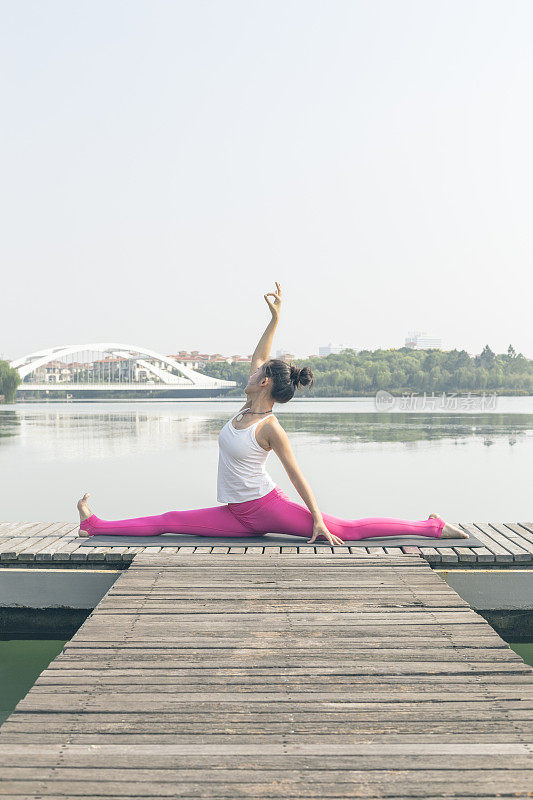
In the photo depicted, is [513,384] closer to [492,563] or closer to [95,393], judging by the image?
[95,393]

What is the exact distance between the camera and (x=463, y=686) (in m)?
2.52

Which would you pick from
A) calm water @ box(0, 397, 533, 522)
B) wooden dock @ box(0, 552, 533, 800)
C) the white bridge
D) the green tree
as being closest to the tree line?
the white bridge

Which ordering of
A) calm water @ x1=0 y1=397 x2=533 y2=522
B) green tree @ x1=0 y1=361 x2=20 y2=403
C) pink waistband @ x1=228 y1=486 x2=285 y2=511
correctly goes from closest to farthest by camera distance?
pink waistband @ x1=228 y1=486 x2=285 y2=511 → calm water @ x1=0 y1=397 x2=533 y2=522 → green tree @ x1=0 y1=361 x2=20 y2=403

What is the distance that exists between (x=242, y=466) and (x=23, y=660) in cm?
199

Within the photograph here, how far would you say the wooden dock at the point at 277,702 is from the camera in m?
1.95

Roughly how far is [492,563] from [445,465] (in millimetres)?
11840

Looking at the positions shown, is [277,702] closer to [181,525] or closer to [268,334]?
[181,525]

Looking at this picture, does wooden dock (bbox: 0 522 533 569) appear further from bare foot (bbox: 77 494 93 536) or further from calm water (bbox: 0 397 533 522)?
calm water (bbox: 0 397 533 522)

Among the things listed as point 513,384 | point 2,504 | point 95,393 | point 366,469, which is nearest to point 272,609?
point 2,504

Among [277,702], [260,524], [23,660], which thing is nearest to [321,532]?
[260,524]

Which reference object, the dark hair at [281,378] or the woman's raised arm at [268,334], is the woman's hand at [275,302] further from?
the dark hair at [281,378]

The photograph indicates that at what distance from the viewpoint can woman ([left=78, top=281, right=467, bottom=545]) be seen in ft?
13.5

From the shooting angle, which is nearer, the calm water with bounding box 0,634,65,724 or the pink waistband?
the calm water with bounding box 0,634,65,724

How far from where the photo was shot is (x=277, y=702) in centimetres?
240
